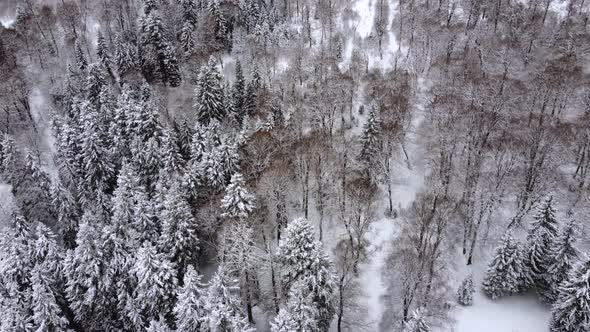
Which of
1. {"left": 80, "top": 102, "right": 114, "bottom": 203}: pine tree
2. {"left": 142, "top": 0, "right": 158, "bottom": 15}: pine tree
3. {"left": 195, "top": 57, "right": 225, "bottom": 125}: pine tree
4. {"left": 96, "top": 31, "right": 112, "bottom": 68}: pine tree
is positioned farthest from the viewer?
{"left": 142, "top": 0, "right": 158, "bottom": 15}: pine tree

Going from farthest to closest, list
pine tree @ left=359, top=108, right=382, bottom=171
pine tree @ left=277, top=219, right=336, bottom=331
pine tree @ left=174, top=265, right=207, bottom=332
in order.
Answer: pine tree @ left=359, top=108, right=382, bottom=171 < pine tree @ left=277, top=219, right=336, bottom=331 < pine tree @ left=174, top=265, right=207, bottom=332

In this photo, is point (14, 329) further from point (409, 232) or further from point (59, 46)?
point (59, 46)

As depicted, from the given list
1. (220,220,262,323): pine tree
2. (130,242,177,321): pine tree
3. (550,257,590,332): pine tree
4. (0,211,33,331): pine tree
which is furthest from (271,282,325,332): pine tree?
(0,211,33,331): pine tree

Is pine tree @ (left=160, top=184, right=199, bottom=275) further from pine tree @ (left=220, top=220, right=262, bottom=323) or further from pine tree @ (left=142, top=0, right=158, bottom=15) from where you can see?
pine tree @ (left=142, top=0, right=158, bottom=15)

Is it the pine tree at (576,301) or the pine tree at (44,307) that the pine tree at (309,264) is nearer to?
the pine tree at (576,301)

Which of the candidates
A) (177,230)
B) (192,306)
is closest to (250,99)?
(177,230)

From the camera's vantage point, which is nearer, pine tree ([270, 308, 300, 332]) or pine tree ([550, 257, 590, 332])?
pine tree ([270, 308, 300, 332])

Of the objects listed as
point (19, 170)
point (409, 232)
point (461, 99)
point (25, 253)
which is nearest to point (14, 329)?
point (25, 253)
